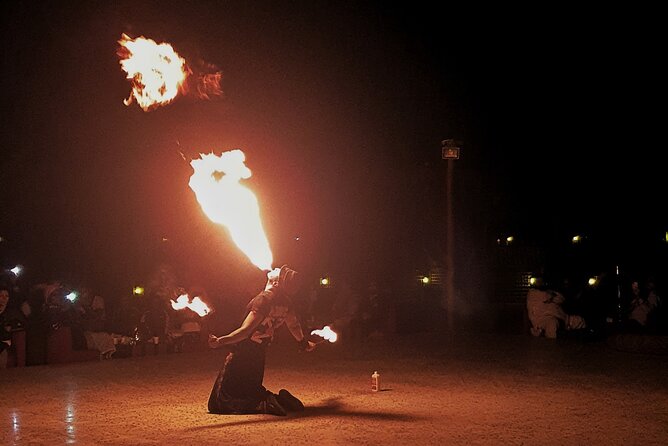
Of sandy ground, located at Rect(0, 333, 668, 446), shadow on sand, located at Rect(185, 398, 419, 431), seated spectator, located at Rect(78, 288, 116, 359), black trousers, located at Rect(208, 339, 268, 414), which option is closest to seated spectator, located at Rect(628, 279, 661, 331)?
sandy ground, located at Rect(0, 333, 668, 446)

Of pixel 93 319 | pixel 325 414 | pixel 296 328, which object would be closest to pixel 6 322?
pixel 93 319

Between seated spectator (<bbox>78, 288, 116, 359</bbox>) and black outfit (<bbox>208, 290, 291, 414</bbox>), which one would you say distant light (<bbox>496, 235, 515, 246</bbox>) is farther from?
black outfit (<bbox>208, 290, 291, 414</bbox>)

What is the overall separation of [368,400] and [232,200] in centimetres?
346

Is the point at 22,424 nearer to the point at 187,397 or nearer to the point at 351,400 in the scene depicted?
the point at 187,397

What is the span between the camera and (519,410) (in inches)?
398

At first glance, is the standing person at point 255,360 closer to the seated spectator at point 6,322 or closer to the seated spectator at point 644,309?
the seated spectator at point 6,322

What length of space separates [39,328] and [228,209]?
7.91 m

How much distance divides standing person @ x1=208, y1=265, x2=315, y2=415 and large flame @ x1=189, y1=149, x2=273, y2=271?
380 mm

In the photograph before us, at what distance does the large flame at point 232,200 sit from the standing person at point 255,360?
38 centimetres

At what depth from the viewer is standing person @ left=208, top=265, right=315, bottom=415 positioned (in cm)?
981

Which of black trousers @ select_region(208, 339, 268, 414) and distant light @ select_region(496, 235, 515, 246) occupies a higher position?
distant light @ select_region(496, 235, 515, 246)

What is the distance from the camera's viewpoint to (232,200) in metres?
9.88

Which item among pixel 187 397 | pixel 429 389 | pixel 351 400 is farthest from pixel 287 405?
pixel 429 389

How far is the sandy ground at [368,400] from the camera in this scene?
8500 mm
